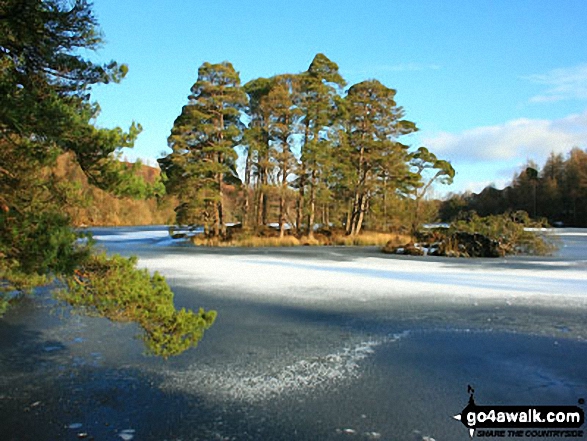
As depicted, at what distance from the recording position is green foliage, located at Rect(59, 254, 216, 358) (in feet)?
10.0

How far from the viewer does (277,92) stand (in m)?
Result: 20.7

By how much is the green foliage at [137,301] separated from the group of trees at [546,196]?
41546mm

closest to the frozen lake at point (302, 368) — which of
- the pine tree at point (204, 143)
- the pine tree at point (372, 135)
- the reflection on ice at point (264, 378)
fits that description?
the reflection on ice at point (264, 378)

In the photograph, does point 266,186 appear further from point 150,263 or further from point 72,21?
point 72,21

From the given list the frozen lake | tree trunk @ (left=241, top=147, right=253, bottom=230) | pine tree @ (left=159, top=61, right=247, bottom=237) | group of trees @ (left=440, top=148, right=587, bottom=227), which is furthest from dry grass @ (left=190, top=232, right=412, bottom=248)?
group of trees @ (left=440, top=148, right=587, bottom=227)

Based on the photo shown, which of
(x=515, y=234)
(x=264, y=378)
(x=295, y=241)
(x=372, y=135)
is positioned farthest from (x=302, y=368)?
(x=372, y=135)

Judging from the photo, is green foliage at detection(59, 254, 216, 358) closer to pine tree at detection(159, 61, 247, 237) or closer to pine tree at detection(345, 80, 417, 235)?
pine tree at detection(159, 61, 247, 237)

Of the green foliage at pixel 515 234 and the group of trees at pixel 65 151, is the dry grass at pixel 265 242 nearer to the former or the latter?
the green foliage at pixel 515 234

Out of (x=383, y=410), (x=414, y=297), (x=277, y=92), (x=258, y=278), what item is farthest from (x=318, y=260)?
(x=383, y=410)

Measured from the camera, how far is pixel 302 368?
4375 millimetres

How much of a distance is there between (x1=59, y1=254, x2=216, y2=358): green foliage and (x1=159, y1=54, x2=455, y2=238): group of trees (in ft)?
57.5

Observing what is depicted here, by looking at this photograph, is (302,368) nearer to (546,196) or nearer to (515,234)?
(515,234)

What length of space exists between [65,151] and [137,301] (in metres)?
1.31

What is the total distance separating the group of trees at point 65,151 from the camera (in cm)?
272
